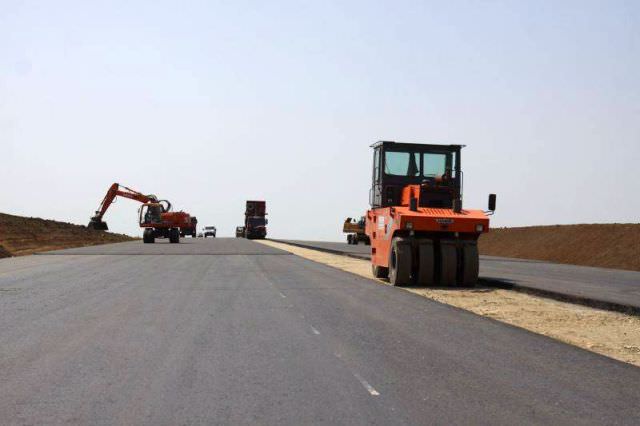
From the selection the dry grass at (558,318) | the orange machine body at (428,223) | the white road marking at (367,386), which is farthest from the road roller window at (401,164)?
the white road marking at (367,386)

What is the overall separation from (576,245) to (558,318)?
3195 centimetres

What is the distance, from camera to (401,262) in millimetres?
18188

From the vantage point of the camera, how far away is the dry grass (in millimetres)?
9922

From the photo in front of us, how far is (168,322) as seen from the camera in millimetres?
11047

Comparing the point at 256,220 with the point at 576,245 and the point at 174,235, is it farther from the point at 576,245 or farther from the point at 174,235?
the point at 576,245

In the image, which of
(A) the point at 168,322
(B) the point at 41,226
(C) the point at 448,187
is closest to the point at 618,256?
(C) the point at 448,187

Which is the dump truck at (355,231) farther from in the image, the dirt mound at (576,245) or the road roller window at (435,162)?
the road roller window at (435,162)

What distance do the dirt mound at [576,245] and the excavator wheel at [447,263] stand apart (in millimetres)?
18587

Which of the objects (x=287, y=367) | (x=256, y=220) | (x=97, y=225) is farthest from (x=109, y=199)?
(x=287, y=367)

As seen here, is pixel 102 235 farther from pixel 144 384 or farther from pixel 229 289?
pixel 144 384

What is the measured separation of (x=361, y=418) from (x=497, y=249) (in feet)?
153

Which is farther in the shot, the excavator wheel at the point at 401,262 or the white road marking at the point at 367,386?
the excavator wheel at the point at 401,262

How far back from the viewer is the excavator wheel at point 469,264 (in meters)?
18.5

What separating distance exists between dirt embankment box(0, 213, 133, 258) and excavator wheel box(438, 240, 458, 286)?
31.9 metres
